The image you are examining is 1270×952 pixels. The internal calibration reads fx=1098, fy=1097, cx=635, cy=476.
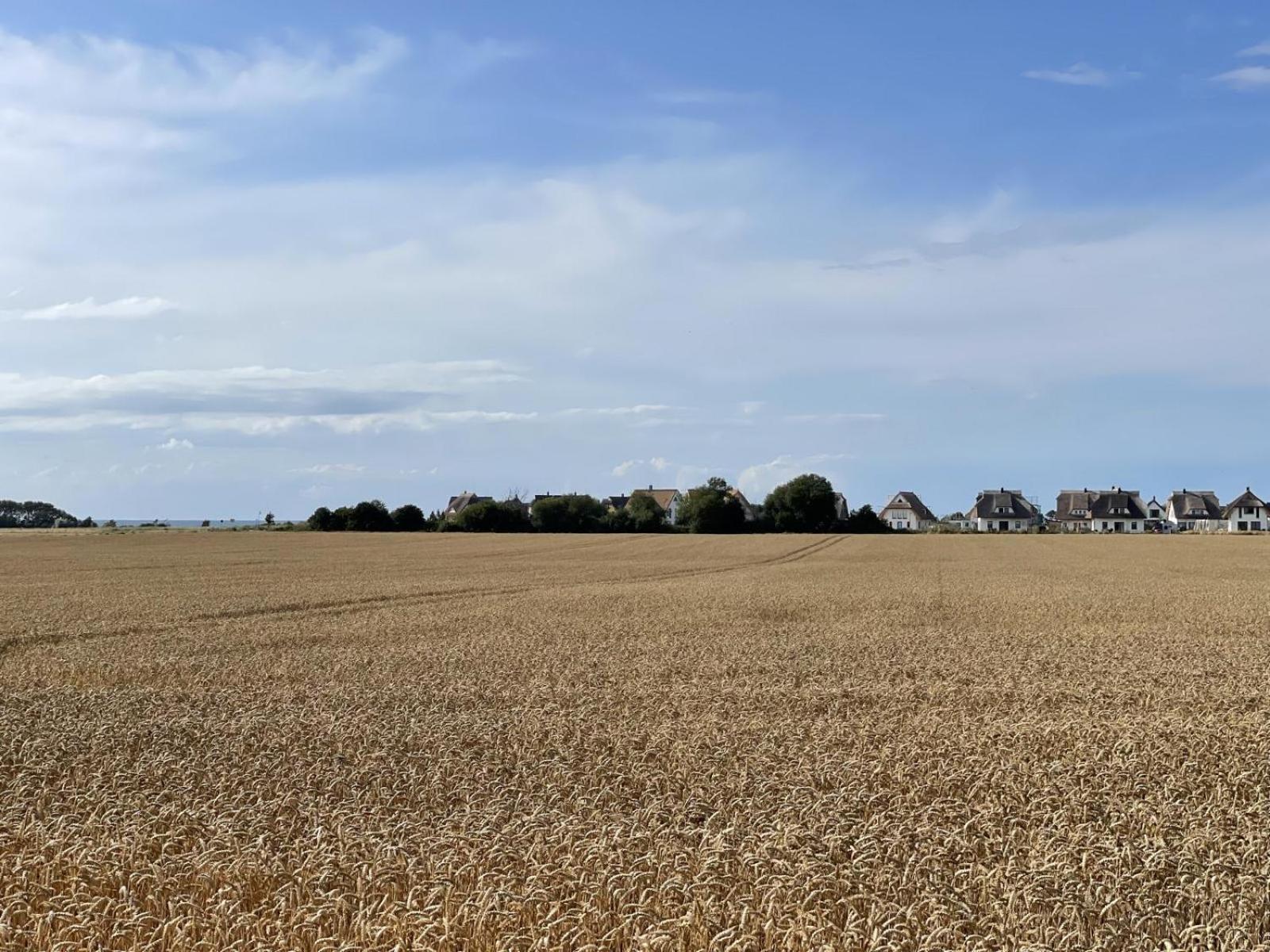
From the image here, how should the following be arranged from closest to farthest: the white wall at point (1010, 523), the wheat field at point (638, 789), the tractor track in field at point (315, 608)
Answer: the wheat field at point (638, 789) < the tractor track in field at point (315, 608) < the white wall at point (1010, 523)

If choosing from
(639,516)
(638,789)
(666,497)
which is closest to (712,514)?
(639,516)

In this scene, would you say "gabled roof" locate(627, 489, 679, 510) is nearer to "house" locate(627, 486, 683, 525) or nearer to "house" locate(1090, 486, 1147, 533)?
"house" locate(627, 486, 683, 525)

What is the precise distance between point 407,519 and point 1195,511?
116 meters

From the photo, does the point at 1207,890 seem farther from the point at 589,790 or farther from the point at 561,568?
the point at 561,568

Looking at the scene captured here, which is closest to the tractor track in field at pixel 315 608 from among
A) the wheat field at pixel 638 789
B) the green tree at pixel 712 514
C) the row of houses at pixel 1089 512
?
the wheat field at pixel 638 789

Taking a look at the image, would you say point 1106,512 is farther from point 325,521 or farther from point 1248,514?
point 325,521

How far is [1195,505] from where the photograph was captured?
535 feet

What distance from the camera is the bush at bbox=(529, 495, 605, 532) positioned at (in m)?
117

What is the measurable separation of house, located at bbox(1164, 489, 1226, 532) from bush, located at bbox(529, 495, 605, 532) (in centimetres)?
9337

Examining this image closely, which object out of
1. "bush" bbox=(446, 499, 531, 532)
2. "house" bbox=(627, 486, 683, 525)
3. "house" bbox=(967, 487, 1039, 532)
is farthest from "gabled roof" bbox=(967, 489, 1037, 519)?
"bush" bbox=(446, 499, 531, 532)

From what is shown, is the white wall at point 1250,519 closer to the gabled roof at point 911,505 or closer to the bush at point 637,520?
the gabled roof at point 911,505

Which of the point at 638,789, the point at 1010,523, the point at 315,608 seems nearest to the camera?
the point at 638,789

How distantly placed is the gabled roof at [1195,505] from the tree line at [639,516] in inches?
2758

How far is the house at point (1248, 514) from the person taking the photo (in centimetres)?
14912
